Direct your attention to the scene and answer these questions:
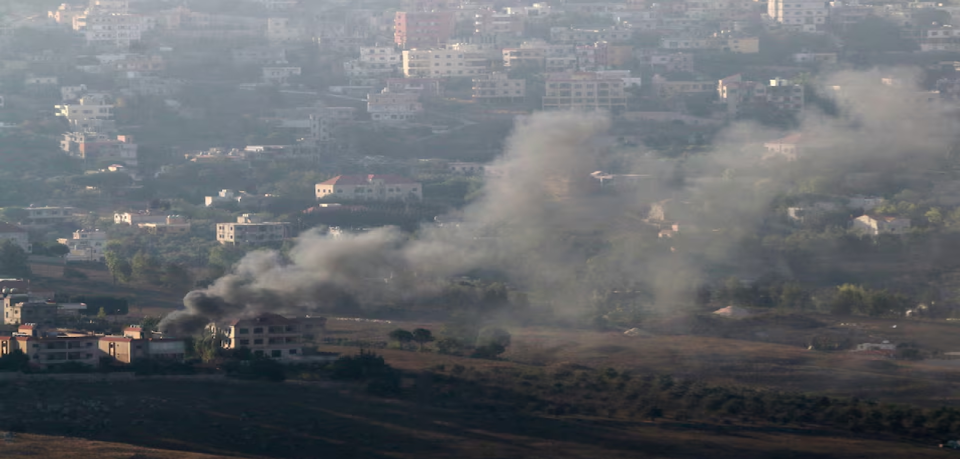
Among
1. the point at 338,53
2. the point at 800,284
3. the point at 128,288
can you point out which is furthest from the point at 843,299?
the point at 338,53

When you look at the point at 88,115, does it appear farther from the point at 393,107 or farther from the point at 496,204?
the point at 496,204

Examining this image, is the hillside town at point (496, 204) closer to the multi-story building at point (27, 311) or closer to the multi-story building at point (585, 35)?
the multi-story building at point (27, 311)

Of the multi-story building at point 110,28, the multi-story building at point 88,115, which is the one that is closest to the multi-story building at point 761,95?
the multi-story building at point 88,115

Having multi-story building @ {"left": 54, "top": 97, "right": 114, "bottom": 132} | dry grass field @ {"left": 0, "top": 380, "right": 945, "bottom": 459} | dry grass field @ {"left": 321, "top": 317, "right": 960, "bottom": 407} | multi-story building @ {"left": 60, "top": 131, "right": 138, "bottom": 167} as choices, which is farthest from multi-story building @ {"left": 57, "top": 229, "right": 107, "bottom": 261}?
dry grass field @ {"left": 0, "top": 380, "right": 945, "bottom": 459}

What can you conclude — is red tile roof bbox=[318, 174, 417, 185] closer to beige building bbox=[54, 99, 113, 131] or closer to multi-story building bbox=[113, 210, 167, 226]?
multi-story building bbox=[113, 210, 167, 226]

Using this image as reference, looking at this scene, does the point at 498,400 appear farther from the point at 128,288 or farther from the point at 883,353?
the point at 128,288

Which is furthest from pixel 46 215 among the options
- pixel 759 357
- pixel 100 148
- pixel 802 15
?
pixel 802 15
